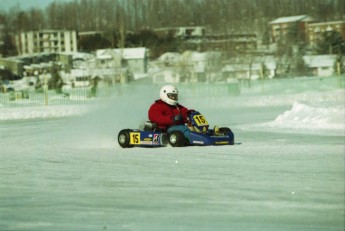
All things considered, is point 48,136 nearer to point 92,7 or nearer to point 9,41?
point 92,7

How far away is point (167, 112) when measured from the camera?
13.0 m

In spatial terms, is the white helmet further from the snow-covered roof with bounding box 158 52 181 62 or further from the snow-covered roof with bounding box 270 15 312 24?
the snow-covered roof with bounding box 158 52 181 62

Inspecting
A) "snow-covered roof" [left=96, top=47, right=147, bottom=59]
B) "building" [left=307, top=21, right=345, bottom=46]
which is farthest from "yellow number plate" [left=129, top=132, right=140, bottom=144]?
"snow-covered roof" [left=96, top=47, right=147, bottom=59]

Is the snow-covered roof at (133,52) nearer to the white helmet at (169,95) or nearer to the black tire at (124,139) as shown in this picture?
the black tire at (124,139)

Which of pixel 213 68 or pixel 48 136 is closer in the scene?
pixel 48 136

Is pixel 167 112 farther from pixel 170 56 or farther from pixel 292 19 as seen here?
pixel 170 56

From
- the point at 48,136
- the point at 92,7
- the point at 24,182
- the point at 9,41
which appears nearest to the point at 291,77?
the point at 92,7

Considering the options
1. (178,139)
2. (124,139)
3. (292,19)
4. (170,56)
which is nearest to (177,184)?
(178,139)

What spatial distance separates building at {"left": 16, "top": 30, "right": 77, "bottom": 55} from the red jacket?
44777mm

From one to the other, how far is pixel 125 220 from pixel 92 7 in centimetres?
4537

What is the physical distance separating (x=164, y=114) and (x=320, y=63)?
4127 cm

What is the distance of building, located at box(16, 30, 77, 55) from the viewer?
57312 millimetres

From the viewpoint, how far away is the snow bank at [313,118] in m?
16.3

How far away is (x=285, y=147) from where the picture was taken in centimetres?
1171
